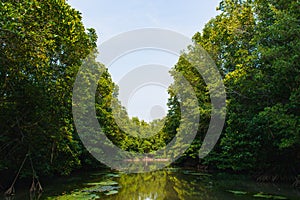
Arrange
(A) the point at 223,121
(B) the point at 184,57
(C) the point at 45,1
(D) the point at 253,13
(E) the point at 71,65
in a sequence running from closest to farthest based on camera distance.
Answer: (C) the point at 45,1
(D) the point at 253,13
(E) the point at 71,65
(A) the point at 223,121
(B) the point at 184,57

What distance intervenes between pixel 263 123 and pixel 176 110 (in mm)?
14693

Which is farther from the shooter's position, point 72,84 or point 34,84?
point 72,84

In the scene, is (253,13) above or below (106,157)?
→ above

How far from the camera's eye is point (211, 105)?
18500 mm

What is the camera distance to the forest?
8375 mm

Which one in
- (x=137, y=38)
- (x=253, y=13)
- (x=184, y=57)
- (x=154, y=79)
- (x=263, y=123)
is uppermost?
(x=137, y=38)

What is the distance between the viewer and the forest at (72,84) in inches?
330

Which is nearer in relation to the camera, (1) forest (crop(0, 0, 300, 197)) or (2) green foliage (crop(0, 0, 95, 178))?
(2) green foliage (crop(0, 0, 95, 178))

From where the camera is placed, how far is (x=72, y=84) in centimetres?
1439

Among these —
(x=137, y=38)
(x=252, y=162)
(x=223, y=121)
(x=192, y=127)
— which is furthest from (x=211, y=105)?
(x=137, y=38)

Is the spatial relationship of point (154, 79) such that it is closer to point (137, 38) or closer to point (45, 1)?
point (137, 38)

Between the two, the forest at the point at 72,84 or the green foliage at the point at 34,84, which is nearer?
the green foliage at the point at 34,84

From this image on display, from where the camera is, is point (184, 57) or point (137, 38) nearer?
point (184, 57)

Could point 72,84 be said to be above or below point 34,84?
above
